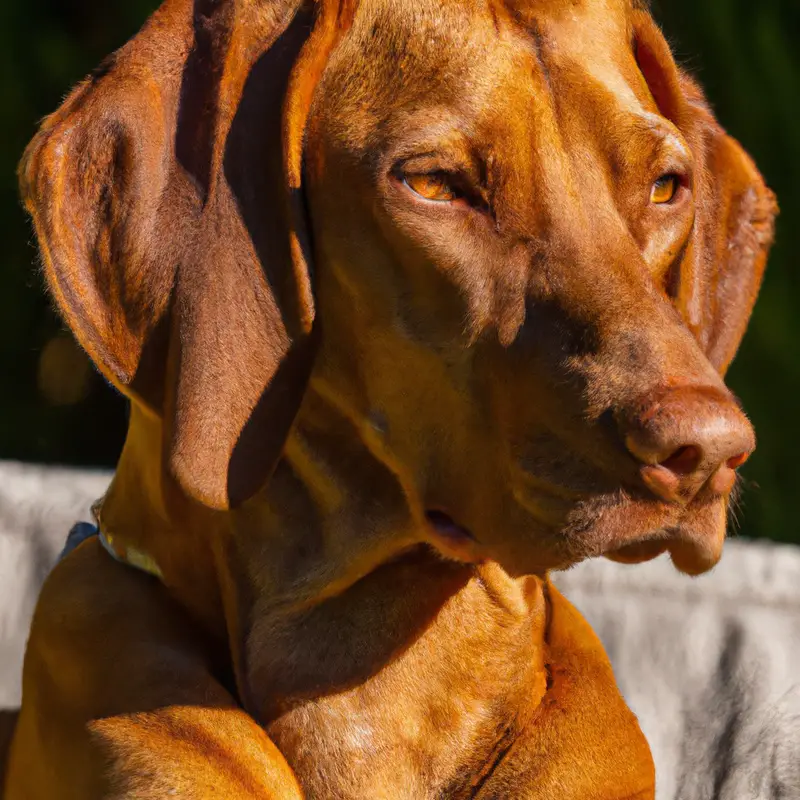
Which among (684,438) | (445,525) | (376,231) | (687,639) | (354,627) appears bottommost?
(687,639)

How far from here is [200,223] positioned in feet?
5.52

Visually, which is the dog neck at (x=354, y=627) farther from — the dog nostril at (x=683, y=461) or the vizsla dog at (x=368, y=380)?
the dog nostril at (x=683, y=461)

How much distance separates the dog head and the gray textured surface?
4.31ft

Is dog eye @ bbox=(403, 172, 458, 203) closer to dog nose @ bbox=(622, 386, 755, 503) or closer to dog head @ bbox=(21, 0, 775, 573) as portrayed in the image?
dog head @ bbox=(21, 0, 775, 573)

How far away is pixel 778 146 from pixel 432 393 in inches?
98.3

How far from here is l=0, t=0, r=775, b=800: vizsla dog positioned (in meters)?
1.56

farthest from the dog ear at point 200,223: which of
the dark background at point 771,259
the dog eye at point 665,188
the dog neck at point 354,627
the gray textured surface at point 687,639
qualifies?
the dark background at point 771,259

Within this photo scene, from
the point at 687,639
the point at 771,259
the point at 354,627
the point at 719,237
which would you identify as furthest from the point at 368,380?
the point at 771,259

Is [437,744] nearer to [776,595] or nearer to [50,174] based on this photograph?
[50,174]

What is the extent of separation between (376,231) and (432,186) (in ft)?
0.27

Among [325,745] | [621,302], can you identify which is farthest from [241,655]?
[621,302]

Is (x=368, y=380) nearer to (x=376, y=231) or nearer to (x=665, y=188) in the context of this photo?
(x=376, y=231)

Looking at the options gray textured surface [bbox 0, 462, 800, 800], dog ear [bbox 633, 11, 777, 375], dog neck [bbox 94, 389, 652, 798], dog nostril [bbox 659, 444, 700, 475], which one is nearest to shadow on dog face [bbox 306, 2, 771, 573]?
dog nostril [bbox 659, 444, 700, 475]

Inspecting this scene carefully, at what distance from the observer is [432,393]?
1661 mm
